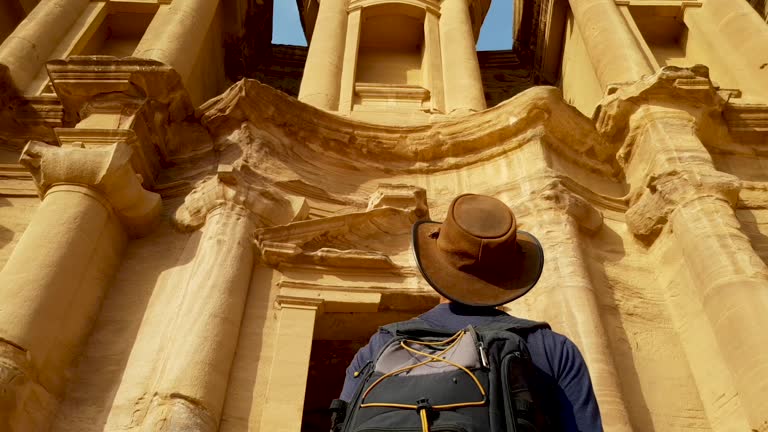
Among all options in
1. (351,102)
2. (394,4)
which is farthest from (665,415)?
(394,4)

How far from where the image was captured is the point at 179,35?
404 inches

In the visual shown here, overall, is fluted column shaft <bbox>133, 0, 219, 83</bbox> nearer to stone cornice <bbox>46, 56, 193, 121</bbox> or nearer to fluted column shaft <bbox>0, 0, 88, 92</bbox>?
fluted column shaft <bbox>0, 0, 88, 92</bbox>

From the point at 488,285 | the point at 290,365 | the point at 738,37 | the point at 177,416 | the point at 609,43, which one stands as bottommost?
the point at 488,285

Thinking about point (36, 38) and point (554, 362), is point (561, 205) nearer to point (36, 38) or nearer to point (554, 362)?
point (554, 362)

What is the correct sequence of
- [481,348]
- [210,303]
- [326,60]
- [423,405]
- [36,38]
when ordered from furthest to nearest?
[326,60] → [36,38] → [210,303] → [481,348] → [423,405]

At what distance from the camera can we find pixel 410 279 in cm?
670

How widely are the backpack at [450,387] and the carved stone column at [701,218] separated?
12.3ft

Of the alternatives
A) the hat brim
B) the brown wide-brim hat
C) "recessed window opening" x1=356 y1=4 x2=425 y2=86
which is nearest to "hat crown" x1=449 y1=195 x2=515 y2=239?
the brown wide-brim hat

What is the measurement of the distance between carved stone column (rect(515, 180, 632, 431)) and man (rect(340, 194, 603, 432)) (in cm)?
301

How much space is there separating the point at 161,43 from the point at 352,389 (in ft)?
27.3

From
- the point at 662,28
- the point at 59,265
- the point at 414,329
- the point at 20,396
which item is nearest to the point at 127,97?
the point at 59,265

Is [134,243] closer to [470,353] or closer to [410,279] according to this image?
[410,279]

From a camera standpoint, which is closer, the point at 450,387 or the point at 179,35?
the point at 450,387

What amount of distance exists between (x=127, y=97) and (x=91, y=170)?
1521mm
